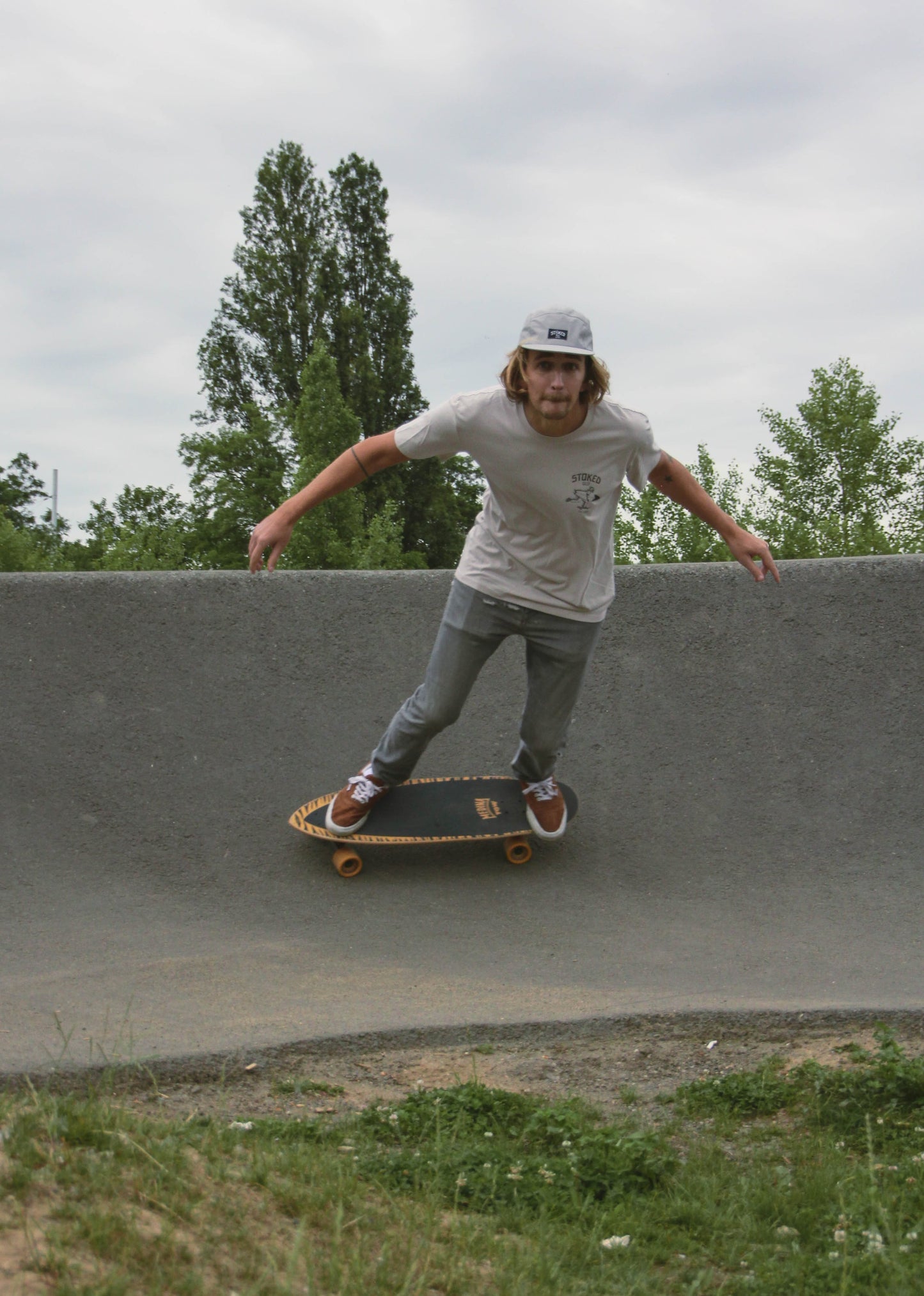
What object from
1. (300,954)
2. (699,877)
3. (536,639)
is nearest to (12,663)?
(300,954)

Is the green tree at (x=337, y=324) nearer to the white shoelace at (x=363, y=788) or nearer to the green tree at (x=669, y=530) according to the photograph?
the green tree at (x=669, y=530)

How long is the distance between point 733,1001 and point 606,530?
168 cm

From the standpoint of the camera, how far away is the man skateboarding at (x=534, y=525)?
3.70 metres

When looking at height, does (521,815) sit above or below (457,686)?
below

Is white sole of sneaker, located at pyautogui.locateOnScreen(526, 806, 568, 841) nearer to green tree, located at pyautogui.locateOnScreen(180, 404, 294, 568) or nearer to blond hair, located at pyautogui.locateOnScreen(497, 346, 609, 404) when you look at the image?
blond hair, located at pyautogui.locateOnScreen(497, 346, 609, 404)

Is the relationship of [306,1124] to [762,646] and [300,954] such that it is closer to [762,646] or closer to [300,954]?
[300,954]

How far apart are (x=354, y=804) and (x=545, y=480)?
1597 millimetres

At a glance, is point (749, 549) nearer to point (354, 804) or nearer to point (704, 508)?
point (704, 508)

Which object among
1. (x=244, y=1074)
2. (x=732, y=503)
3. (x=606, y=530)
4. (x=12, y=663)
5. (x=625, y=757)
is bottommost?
(x=244, y=1074)

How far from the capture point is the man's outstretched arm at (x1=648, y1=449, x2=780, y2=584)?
402 cm

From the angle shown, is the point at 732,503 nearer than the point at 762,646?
No

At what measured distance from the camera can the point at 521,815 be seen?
15.5 ft

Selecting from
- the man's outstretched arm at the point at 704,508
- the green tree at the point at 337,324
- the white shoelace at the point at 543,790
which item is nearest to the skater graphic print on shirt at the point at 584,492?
the man's outstretched arm at the point at 704,508

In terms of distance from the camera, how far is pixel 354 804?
14.8ft
